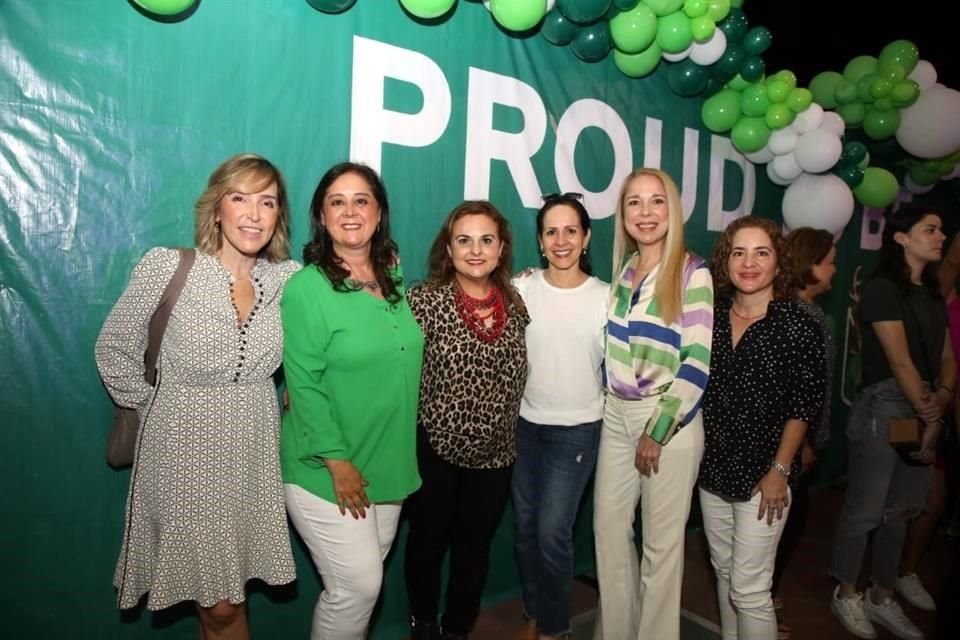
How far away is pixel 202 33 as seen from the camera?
1975mm

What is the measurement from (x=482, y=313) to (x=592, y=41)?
151 cm

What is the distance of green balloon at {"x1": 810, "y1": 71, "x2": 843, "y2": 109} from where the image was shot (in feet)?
12.3

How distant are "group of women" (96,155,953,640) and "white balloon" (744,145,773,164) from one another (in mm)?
1433

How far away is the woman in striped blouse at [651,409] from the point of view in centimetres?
207

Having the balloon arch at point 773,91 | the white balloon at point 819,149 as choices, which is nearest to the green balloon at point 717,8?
the balloon arch at point 773,91

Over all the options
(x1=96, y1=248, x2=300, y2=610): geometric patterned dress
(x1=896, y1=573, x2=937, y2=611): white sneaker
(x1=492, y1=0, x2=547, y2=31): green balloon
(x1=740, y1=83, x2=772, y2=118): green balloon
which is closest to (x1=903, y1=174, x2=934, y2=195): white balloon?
(x1=740, y1=83, x2=772, y2=118): green balloon

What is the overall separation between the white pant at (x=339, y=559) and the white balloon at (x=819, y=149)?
3071mm

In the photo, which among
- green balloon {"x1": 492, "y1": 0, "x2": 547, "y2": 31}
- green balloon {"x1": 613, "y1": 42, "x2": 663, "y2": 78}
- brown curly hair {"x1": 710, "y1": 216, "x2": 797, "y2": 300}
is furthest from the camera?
green balloon {"x1": 613, "y1": 42, "x2": 663, "y2": 78}

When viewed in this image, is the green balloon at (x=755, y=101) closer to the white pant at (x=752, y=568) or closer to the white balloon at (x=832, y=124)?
the white balloon at (x=832, y=124)

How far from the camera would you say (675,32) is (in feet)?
9.08

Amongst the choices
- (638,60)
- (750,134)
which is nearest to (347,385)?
(638,60)

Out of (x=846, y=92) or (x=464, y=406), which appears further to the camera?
(x=846, y=92)

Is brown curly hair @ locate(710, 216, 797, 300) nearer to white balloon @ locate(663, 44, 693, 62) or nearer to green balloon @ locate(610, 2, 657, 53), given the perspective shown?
green balloon @ locate(610, 2, 657, 53)

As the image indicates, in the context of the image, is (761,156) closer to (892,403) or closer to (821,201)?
(821,201)
